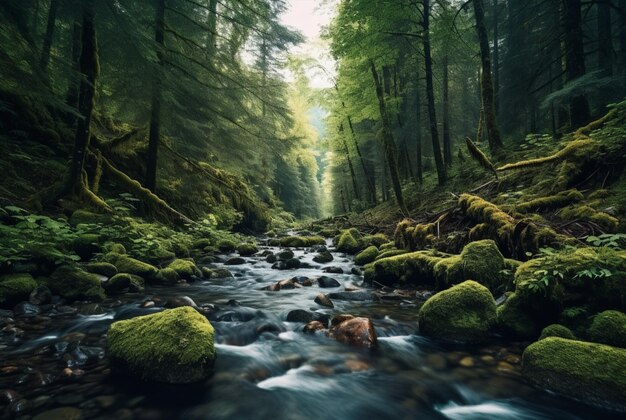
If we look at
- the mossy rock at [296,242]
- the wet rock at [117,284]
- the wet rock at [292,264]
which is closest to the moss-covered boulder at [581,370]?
the wet rock at [117,284]

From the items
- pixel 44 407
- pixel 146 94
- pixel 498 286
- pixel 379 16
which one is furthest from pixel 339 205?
pixel 44 407

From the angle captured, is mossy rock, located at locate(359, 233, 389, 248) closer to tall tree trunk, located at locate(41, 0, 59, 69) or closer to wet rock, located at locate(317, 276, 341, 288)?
wet rock, located at locate(317, 276, 341, 288)

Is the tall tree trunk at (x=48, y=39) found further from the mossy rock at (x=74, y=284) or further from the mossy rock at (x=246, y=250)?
the mossy rock at (x=246, y=250)

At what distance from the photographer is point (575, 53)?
9.21 m

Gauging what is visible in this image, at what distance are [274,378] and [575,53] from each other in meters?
11.4

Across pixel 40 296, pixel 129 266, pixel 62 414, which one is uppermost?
pixel 129 266

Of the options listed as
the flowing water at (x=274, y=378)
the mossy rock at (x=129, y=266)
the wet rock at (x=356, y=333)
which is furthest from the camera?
the mossy rock at (x=129, y=266)

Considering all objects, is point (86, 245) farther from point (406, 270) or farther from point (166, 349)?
point (406, 270)

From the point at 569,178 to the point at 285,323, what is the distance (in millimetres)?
6835

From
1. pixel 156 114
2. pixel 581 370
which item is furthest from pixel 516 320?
pixel 156 114

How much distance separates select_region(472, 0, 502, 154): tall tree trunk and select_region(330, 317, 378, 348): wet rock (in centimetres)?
976

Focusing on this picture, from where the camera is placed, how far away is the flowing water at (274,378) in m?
2.75

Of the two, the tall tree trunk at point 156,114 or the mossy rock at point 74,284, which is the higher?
the tall tree trunk at point 156,114

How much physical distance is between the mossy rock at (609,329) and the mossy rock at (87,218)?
8779 mm
